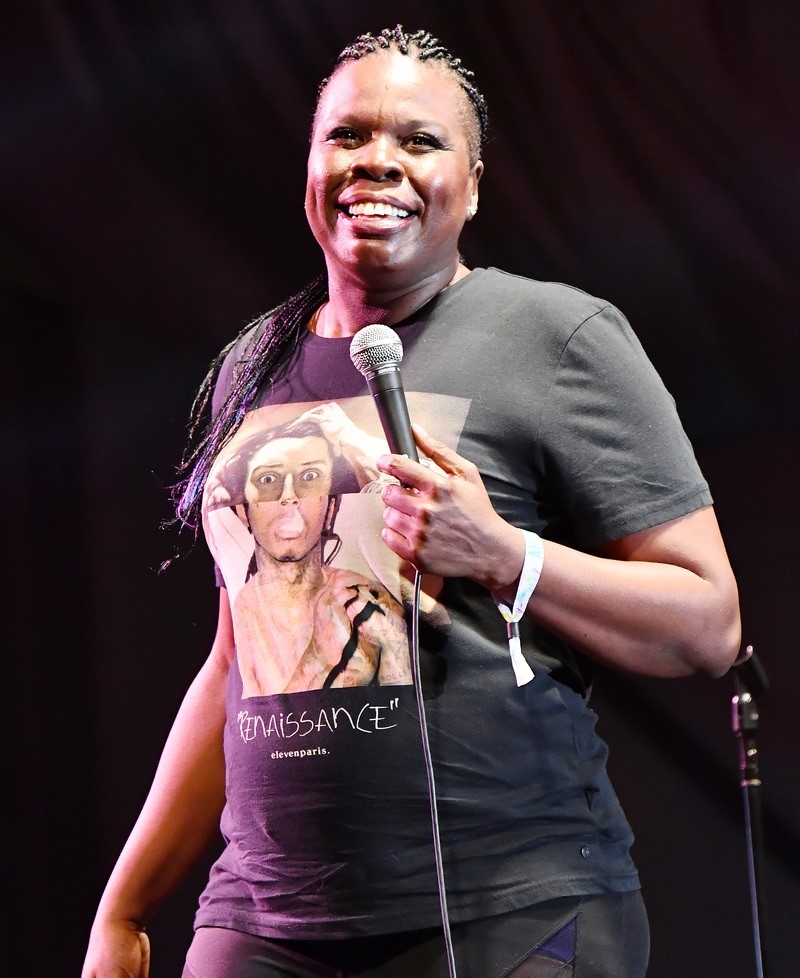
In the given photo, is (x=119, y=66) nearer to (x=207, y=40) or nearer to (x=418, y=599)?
(x=207, y=40)

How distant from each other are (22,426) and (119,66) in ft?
2.58

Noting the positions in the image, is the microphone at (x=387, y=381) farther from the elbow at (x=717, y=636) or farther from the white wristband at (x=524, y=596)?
the elbow at (x=717, y=636)

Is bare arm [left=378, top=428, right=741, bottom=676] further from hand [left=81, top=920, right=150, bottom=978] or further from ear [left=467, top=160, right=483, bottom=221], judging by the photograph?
hand [left=81, top=920, right=150, bottom=978]

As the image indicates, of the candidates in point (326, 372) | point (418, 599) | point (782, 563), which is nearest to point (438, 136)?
point (326, 372)

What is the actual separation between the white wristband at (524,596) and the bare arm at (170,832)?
48 cm

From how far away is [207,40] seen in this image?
2574mm

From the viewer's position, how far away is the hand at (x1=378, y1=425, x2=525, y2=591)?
3.84ft

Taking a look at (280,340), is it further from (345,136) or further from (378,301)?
(345,136)

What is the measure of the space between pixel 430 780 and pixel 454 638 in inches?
6.5

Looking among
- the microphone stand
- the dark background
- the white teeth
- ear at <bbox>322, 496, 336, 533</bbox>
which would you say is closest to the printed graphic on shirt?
ear at <bbox>322, 496, 336, 533</bbox>

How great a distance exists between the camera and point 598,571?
1274mm

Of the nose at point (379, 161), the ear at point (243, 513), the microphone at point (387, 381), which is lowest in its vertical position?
the ear at point (243, 513)

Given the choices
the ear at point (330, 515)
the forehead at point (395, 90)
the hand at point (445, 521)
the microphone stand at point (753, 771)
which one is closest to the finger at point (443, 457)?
the hand at point (445, 521)

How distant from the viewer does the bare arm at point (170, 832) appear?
1546 mm
